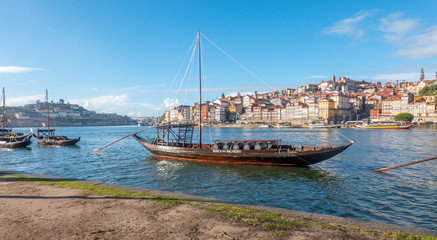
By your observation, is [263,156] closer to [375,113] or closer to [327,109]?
[327,109]

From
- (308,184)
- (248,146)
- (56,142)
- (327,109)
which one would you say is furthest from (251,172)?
(327,109)

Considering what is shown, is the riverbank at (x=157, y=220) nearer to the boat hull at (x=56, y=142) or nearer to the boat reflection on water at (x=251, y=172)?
the boat reflection on water at (x=251, y=172)

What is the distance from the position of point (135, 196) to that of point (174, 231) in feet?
11.9

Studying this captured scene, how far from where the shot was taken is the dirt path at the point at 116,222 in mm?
6094

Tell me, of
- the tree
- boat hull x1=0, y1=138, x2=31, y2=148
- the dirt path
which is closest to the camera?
the dirt path

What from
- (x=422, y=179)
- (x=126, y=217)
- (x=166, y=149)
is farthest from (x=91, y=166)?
(x=422, y=179)

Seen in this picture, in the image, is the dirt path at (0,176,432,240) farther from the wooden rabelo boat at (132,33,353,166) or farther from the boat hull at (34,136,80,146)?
the boat hull at (34,136,80,146)

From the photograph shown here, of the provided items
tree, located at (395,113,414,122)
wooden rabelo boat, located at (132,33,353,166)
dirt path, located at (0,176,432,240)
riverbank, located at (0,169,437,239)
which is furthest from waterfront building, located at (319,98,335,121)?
dirt path, located at (0,176,432,240)

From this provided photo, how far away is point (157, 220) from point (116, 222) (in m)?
1.13

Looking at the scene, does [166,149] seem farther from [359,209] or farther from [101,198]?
[359,209]

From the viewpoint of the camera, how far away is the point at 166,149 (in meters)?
26.2

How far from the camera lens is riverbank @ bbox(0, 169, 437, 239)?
20.1 ft

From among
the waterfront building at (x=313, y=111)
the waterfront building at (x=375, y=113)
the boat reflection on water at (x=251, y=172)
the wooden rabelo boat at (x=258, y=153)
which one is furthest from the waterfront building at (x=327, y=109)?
the boat reflection on water at (x=251, y=172)

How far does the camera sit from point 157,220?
704 centimetres
